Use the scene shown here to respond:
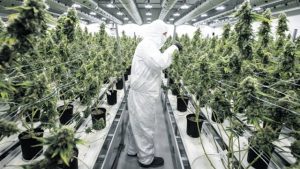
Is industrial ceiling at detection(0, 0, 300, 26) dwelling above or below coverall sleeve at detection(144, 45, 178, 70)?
above

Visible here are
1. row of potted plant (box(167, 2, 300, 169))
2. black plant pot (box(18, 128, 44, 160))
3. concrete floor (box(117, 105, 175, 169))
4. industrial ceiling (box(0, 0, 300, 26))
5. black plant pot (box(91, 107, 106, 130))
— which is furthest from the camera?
industrial ceiling (box(0, 0, 300, 26))

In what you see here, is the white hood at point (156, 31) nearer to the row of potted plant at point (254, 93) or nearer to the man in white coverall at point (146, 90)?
the man in white coverall at point (146, 90)

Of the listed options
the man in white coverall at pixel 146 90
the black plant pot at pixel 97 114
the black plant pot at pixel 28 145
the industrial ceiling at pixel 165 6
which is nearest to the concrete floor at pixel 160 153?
the man in white coverall at pixel 146 90

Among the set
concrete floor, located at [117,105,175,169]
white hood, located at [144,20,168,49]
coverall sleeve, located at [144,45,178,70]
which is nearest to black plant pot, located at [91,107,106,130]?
concrete floor, located at [117,105,175,169]

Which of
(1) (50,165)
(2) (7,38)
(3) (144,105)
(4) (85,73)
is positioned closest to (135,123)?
(3) (144,105)

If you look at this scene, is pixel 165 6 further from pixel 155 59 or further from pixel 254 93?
pixel 254 93

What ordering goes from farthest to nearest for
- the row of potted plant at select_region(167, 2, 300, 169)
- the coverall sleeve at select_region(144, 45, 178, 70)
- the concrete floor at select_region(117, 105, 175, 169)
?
the concrete floor at select_region(117, 105, 175, 169)
the coverall sleeve at select_region(144, 45, 178, 70)
the row of potted plant at select_region(167, 2, 300, 169)

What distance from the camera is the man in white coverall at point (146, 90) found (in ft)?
9.19

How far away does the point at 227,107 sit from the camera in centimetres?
180

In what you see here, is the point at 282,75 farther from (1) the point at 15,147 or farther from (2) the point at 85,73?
(1) the point at 15,147

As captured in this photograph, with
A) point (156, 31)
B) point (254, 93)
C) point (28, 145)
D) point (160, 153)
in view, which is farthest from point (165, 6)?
point (254, 93)

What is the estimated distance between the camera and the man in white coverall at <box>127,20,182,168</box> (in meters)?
2.80

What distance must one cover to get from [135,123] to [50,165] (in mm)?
1892

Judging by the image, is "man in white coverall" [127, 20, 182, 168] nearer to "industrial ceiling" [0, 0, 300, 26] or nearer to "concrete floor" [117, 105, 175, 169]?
"concrete floor" [117, 105, 175, 169]
